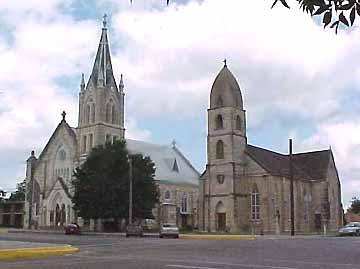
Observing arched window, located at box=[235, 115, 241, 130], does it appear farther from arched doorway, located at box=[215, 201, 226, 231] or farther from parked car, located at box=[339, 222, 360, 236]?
parked car, located at box=[339, 222, 360, 236]

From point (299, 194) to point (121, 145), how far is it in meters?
23.5

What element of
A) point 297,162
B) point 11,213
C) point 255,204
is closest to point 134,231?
point 255,204

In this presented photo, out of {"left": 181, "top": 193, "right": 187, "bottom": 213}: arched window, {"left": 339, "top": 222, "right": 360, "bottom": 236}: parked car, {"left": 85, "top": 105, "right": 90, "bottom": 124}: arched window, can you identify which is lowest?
{"left": 339, "top": 222, "right": 360, "bottom": 236}: parked car

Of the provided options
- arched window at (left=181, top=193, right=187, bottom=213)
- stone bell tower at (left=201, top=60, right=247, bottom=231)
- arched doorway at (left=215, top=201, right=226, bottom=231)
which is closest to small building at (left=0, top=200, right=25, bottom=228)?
arched window at (left=181, top=193, right=187, bottom=213)

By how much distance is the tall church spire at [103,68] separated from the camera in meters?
86.8

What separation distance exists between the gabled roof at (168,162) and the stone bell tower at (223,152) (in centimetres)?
2048

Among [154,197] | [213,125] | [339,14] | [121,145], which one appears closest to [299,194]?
[213,125]

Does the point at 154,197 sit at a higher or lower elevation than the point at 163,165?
lower

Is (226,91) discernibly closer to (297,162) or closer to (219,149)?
(219,149)

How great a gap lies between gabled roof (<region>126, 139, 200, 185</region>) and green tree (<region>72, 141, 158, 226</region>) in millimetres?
21988

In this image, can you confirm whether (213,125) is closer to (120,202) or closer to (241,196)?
(241,196)

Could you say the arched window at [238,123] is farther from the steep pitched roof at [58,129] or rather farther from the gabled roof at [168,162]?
the steep pitched roof at [58,129]

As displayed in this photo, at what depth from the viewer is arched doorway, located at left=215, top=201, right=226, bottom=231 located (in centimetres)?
6794

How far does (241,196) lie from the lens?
224 feet
